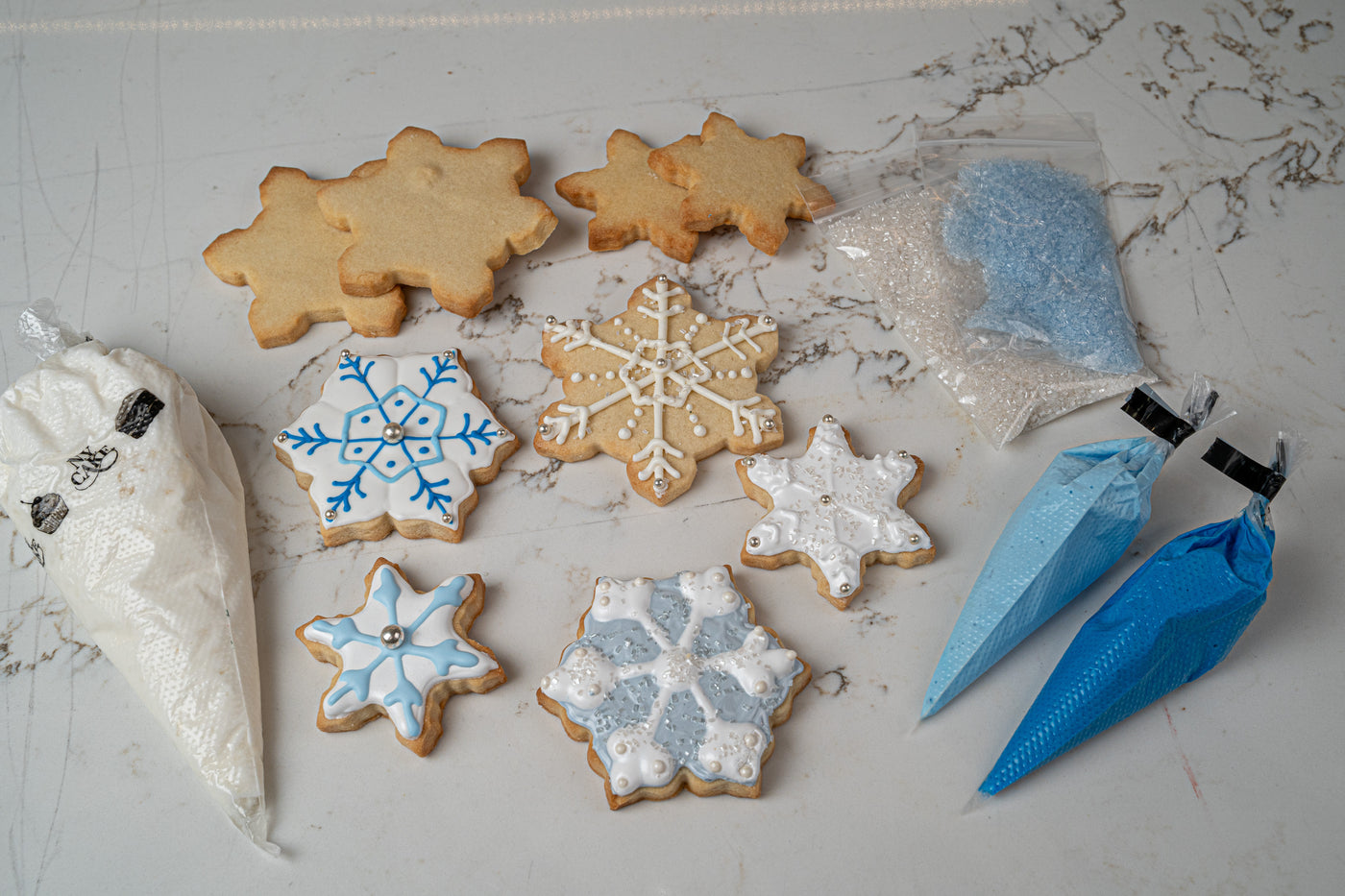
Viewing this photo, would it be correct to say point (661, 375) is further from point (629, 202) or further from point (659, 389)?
point (629, 202)

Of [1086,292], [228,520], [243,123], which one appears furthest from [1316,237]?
[243,123]

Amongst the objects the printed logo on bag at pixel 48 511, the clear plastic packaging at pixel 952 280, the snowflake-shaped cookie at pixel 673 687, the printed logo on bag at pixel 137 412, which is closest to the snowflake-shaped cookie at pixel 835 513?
the snowflake-shaped cookie at pixel 673 687

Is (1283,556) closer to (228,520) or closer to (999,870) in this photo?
(999,870)

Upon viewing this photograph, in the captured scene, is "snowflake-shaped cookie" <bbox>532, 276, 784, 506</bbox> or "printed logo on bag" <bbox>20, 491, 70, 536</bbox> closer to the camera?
"printed logo on bag" <bbox>20, 491, 70, 536</bbox>

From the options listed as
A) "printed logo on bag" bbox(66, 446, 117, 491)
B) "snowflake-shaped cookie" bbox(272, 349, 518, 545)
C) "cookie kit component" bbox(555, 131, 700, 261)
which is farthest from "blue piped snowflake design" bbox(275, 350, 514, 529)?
"cookie kit component" bbox(555, 131, 700, 261)

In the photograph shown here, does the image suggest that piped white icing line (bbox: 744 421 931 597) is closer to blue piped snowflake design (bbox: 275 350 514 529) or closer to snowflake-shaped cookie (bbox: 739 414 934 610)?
snowflake-shaped cookie (bbox: 739 414 934 610)
